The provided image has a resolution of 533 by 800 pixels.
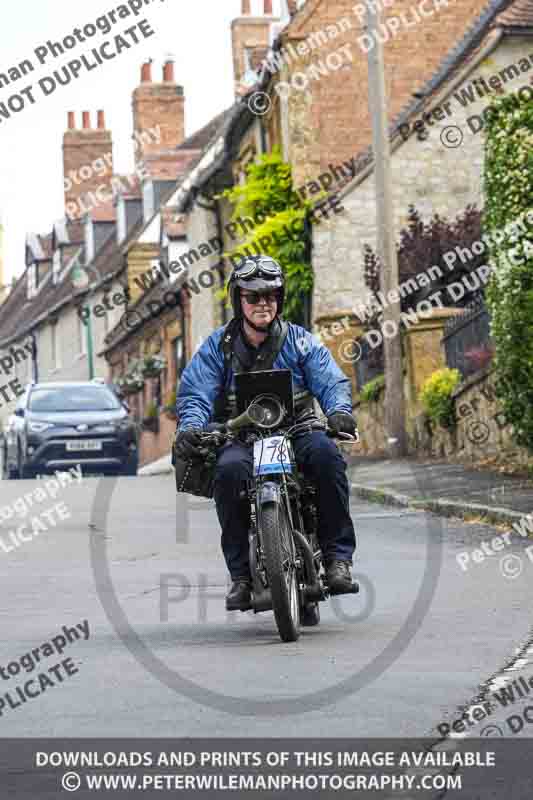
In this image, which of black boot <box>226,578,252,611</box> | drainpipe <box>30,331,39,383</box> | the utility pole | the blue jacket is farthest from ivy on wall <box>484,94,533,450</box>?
drainpipe <box>30,331,39,383</box>

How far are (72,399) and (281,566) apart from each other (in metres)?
19.9

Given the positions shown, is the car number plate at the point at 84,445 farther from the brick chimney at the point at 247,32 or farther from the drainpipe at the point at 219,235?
the brick chimney at the point at 247,32

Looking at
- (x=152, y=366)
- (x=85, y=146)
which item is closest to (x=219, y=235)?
(x=152, y=366)

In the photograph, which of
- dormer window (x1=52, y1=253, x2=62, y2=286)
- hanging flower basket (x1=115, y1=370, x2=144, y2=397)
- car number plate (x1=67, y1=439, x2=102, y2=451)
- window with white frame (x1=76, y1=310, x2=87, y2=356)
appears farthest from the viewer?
dormer window (x1=52, y1=253, x2=62, y2=286)

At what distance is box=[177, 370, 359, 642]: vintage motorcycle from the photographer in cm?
779

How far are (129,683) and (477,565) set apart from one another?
5009 millimetres

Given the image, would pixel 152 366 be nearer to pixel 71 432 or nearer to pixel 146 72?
pixel 146 72

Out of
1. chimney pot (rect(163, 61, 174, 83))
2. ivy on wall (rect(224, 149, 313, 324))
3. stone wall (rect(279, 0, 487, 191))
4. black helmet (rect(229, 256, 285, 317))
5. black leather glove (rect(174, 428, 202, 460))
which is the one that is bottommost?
black leather glove (rect(174, 428, 202, 460))

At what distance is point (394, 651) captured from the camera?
24.8 feet

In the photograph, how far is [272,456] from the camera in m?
8.03

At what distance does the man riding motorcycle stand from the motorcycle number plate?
4.7 inches

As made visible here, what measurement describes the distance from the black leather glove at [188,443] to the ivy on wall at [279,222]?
23.4m

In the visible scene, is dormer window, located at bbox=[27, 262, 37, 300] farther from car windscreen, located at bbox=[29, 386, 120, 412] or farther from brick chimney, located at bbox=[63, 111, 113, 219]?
car windscreen, located at bbox=[29, 386, 120, 412]
